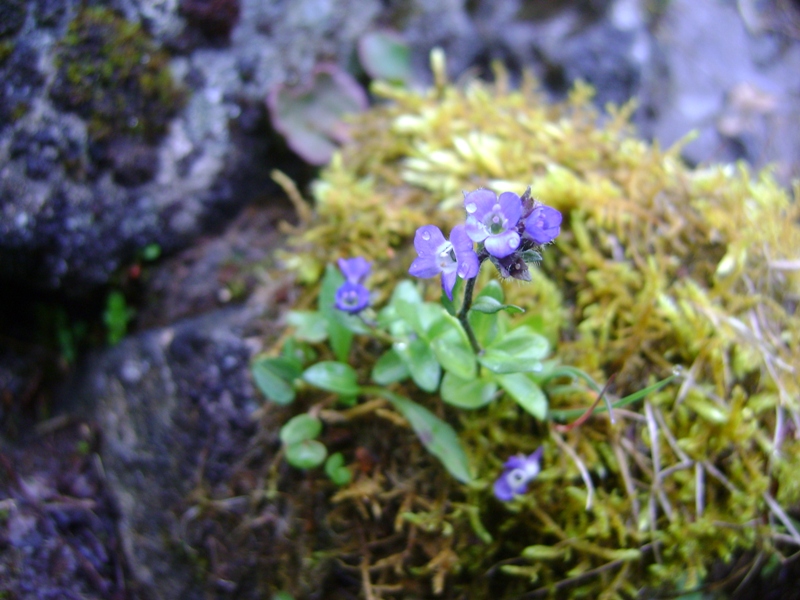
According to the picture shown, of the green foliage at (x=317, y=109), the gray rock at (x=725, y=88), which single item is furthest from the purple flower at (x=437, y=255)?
the gray rock at (x=725, y=88)

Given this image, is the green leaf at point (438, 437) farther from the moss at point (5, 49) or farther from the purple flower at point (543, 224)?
the moss at point (5, 49)

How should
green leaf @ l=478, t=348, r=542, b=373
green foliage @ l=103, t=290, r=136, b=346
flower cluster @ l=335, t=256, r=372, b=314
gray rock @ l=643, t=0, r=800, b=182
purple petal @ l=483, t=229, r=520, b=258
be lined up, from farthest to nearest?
gray rock @ l=643, t=0, r=800, b=182
green foliage @ l=103, t=290, r=136, b=346
flower cluster @ l=335, t=256, r=372, b=314
green leaf @ l=478, t=348, r=542, b=373
purple petal @ l=483, t=229, r=520, b=258

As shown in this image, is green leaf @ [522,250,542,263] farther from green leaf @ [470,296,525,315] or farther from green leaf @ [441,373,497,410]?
green leaf @ [441,373,497,410]

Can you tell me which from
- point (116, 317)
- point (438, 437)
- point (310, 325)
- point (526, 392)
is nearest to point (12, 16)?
point (116, 317)

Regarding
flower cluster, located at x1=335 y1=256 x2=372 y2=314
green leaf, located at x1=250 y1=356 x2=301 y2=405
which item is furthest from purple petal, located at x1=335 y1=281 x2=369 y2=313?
green leaf, located at x1=250 y1=356 x2=301 y2=405

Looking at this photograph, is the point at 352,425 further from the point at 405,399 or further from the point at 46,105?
the point at 46,105

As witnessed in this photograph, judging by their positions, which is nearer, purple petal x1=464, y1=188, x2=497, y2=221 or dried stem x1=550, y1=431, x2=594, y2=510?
purple petal x1=464, y1=188, x2=497, y2=221

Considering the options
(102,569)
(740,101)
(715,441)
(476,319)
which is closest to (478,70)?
(740,101)
